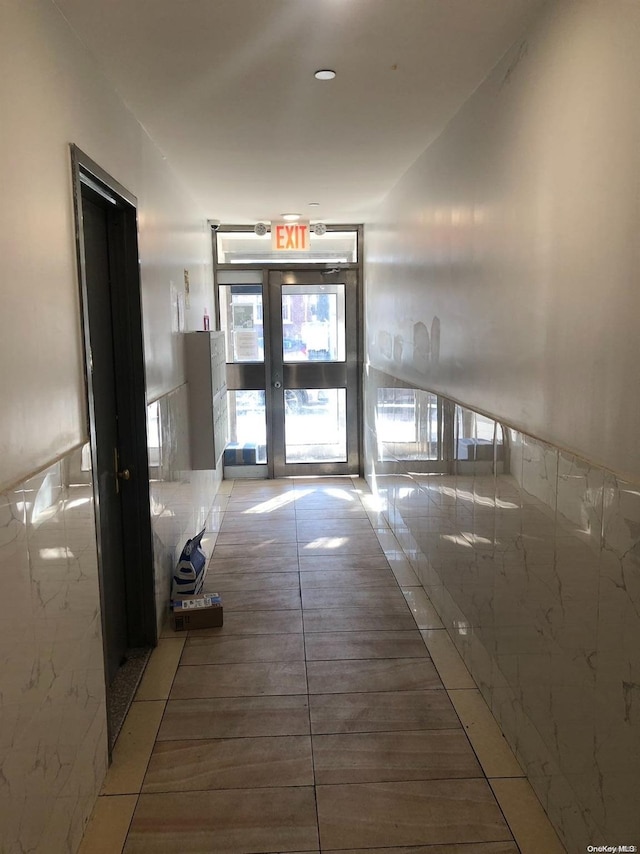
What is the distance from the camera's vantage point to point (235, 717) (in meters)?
2.59

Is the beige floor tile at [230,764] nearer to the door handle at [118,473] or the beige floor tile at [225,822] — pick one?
the beige floor tile at [225,822]

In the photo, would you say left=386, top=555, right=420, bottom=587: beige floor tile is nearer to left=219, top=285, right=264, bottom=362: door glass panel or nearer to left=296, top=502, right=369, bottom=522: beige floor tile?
left=296, top=502, right=369, bottom=522: beige floor tile

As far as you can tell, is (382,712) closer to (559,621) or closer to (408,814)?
(408,814)

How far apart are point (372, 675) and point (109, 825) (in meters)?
1.23

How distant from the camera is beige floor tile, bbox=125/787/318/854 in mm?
1963

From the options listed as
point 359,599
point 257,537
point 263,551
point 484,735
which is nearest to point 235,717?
point 484,735

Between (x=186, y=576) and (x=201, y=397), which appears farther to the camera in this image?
(x=201, y=397)

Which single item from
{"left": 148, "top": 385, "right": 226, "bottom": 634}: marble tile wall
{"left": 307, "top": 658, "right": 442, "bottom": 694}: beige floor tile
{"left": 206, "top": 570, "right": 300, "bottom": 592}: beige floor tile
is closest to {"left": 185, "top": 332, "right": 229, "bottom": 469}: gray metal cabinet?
{"left": 148, "top": 385, "right": 226, "bottom": 634}: marble tile wall

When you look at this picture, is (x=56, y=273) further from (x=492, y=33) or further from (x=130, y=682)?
(x=130, y=682)

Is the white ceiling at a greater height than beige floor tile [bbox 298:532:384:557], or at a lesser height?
greater

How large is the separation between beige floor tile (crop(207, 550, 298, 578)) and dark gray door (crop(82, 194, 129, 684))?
1088 mm

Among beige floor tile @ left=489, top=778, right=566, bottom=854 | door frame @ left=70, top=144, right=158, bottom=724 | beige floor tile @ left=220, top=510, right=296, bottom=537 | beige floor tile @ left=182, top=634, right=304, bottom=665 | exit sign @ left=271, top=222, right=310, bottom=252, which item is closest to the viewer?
beige floor tile @ left=489, top=778, right=566, bottom=854

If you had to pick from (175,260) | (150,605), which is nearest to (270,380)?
(175,260)

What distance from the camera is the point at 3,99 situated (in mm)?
1583
